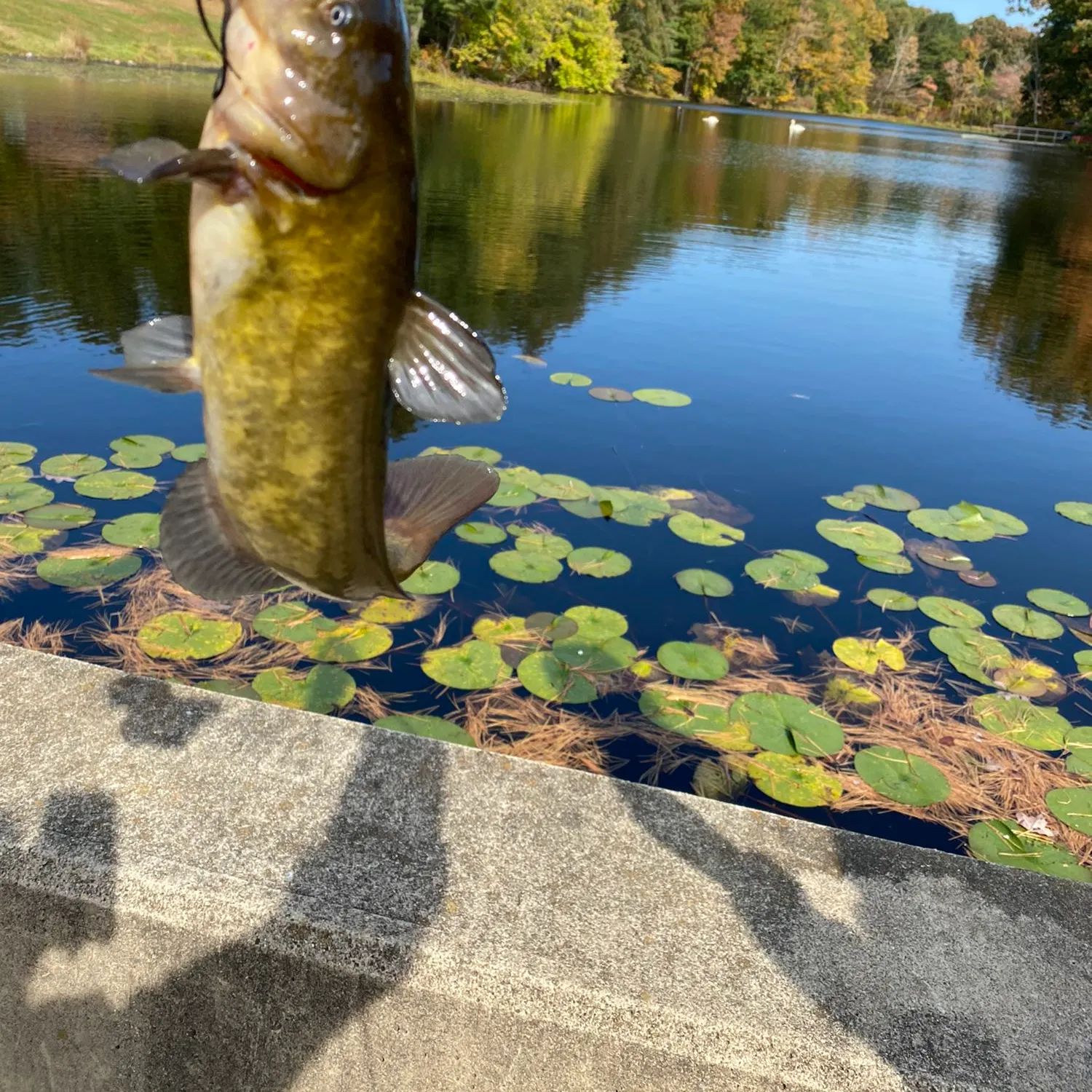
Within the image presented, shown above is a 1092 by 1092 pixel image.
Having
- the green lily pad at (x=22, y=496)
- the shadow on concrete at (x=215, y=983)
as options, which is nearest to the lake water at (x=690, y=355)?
the green lily pad at (x=22, y=496)

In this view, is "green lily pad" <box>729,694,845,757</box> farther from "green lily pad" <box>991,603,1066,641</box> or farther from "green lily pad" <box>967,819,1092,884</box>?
"green lily pad" <box>991,603,1066,641</box>

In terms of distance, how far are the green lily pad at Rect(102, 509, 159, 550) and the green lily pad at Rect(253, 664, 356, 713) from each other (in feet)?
4.18

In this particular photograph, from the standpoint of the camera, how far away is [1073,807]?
373 cm

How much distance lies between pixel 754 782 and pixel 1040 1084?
2.02 meters

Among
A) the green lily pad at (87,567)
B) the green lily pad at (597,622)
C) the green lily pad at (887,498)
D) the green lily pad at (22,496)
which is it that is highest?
the green lily pad at (22,496)

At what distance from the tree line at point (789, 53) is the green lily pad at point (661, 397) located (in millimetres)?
38195

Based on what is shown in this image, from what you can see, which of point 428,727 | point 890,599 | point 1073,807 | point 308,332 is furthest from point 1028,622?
point 308,332

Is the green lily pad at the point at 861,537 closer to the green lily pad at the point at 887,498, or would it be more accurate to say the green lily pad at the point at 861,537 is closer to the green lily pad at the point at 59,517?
the green lily pad at the point at 887,498

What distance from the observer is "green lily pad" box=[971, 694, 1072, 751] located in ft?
13.5

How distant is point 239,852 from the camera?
2.13 metres

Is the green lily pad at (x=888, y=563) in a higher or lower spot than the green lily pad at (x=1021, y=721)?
higher

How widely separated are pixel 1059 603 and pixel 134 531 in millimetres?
4906

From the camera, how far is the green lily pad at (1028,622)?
4.90m

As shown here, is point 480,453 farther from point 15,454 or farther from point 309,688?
point 15,454
